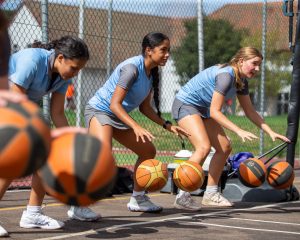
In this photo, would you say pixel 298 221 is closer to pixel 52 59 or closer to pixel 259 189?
pixel 259 189

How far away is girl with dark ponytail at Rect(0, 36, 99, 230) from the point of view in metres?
6.06

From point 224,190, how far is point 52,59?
4.28 metres

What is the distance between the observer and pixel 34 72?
243 inches

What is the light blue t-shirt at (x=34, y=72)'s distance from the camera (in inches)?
240

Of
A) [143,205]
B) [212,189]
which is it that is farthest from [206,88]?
[143,205]

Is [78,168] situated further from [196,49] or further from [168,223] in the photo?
[196,49]

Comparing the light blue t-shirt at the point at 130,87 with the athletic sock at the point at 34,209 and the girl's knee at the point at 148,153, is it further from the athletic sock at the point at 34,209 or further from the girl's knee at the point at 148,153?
the athletic sock at the point at 34,209

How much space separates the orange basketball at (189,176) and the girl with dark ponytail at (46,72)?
5.04ft

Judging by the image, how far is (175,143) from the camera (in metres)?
16.9

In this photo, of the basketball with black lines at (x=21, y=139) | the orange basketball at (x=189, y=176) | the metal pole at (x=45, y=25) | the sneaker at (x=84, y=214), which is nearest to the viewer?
the basketball with black lines at (x=21, y=139)

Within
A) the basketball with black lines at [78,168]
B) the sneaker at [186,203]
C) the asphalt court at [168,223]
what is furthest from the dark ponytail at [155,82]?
the basketball with black lines at [78,168]

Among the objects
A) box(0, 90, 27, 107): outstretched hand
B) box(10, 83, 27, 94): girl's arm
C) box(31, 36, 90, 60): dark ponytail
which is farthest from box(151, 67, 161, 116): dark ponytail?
box(0, 90, 27, 107): outstretched hand

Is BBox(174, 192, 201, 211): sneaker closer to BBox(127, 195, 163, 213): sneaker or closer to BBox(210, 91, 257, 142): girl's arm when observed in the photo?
BBox(127, 195, 163, 213): sneaker

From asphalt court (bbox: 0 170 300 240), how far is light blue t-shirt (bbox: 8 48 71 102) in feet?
4.12
